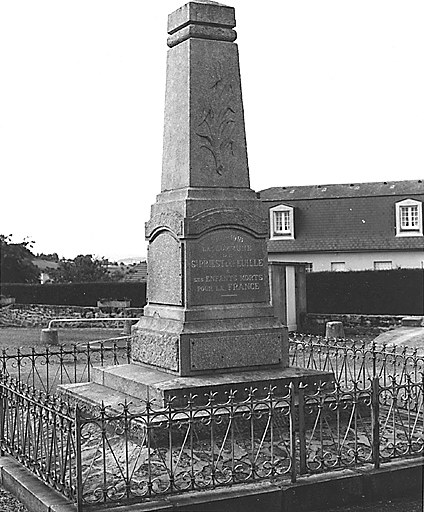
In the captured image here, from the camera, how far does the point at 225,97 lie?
9.70 metres

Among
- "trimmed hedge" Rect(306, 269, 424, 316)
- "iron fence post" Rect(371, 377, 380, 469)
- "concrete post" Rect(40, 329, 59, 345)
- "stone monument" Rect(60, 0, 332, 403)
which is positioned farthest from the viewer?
"trimmed hedge" Rect(306, 269, 424, 316)

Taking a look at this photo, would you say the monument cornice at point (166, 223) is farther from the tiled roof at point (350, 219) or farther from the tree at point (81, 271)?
the tree at point (81, 271)

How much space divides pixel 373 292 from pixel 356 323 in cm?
529

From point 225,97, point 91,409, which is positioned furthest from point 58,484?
point 225,97

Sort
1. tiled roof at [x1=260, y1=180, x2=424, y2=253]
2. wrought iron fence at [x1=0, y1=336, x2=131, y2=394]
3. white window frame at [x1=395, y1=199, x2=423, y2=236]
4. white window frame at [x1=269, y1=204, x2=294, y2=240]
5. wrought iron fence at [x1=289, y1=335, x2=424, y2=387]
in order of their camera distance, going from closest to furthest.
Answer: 1. wrought iron fence at [x1=289, y1=335, x2=424, y2=387]
2. wrought iron fence at [x1=0, y1=336, x2=131, y2=394]
3. white window frame at [x1=395, y1=199, x2=423, y2=236]
4. tiled roof at [x1=260, y1=180, x2=424, y2=253]
5. white window frame at [x1=269, y1=204, x2=294, y2=240]

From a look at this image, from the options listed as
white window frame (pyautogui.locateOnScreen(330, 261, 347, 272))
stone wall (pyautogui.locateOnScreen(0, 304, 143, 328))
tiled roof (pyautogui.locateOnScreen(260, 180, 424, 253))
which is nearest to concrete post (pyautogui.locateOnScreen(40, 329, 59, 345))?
stone wall (pyautogui.locateOnScreen(0, 304, 143, 328))

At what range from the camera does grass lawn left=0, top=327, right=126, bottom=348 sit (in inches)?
909

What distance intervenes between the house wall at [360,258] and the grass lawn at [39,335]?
1395cm

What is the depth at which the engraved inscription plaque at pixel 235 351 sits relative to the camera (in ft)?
29.9

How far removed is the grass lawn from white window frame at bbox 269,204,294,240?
53.1 ft

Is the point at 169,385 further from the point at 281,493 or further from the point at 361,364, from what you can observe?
the point at 361,364

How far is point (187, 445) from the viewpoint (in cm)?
805

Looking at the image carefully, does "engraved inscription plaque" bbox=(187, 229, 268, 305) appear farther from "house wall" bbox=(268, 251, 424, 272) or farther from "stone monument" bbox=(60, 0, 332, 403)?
"house wall" bbox=(268, 251, 424, 272)

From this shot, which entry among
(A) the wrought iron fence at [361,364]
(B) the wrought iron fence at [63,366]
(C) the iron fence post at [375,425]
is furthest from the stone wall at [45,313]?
(C) the iron fence post at [375,425]
